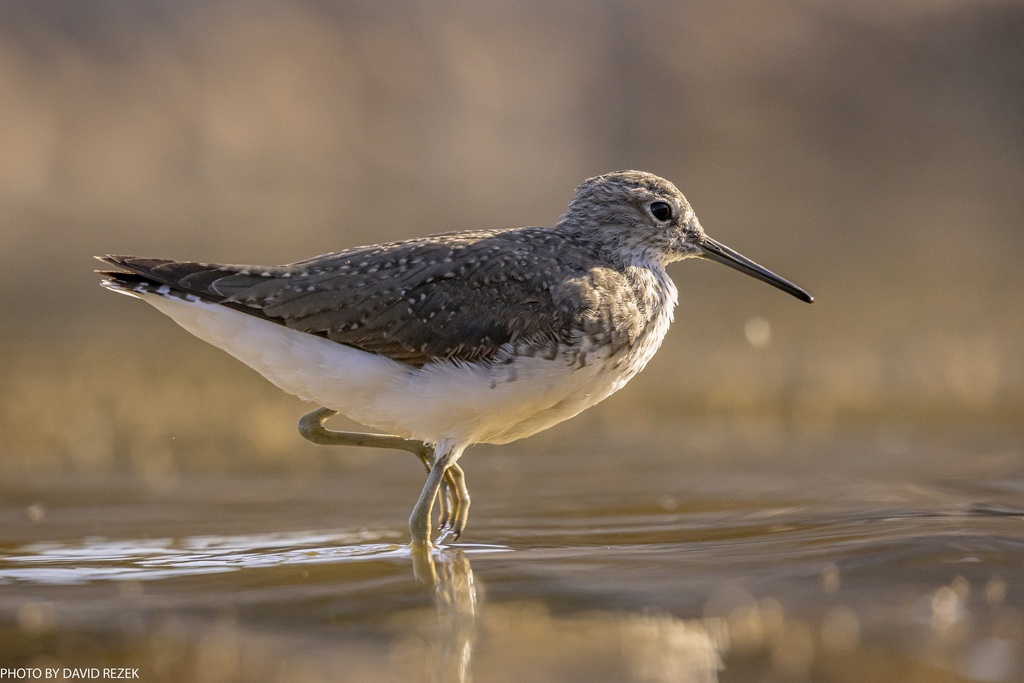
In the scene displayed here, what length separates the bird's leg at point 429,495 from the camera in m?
7.09

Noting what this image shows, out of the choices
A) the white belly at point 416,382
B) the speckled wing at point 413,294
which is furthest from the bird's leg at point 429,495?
the speckled wing at point 413,294

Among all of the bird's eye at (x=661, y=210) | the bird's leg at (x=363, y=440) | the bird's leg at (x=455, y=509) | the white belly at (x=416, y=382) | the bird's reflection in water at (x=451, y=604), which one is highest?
the bird's eye at (x=661, y=210)

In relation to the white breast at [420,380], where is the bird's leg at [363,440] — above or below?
below

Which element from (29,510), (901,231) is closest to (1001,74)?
(901,231)

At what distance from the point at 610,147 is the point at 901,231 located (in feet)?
17.5

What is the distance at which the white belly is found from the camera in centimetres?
687

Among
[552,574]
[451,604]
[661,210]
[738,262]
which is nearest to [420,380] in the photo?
[552,574]

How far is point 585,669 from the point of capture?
4777 mm

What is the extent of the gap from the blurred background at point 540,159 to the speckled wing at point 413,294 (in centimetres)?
414

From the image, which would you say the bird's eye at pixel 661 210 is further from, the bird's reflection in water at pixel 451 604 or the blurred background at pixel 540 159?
the blurred background at pixel 540 159

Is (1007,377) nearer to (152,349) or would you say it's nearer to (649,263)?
(649,263)

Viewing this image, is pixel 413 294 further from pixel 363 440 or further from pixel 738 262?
pixel 738 262

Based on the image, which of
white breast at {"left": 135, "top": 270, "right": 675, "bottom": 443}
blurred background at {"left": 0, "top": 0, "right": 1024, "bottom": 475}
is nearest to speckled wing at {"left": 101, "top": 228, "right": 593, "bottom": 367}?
white breast at {"left": 135, "top": 270, "right": 675, "bottom": 443}

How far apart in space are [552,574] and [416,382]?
1468mm
